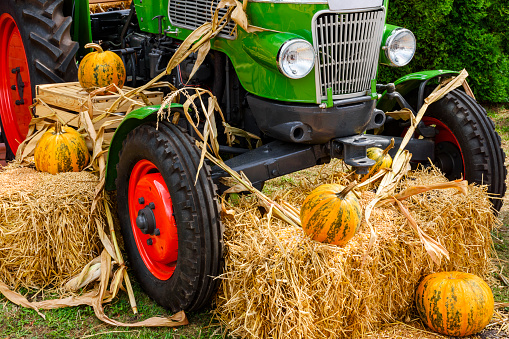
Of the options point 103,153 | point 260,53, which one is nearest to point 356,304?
point 260,53

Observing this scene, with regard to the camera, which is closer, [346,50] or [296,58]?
[296,58]

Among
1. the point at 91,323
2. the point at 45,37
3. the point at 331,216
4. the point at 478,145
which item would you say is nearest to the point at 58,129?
the point at 45,37

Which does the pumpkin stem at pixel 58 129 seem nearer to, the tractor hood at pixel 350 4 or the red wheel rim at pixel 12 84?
the red wheel rim at pixel 12 84

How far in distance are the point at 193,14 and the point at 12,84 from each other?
2154 millimetres

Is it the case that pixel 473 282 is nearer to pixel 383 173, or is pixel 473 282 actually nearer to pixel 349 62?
pixel 383 173

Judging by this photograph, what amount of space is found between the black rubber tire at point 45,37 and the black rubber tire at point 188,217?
1.52 meters

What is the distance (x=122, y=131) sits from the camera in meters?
3.09

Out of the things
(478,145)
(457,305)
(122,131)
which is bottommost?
(457,305)

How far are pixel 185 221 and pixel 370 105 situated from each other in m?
1.20

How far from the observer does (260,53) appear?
9.32 feet

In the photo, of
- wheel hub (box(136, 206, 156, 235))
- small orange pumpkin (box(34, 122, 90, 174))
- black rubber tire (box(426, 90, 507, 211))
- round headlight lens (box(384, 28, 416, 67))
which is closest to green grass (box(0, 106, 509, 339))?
wheel hub (box(136, 206, 156, 235))

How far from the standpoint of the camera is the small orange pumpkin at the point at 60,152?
11.4 ft

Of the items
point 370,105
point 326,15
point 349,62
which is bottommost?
point 370,105

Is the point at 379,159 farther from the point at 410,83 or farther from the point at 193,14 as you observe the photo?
the point at 193,14
